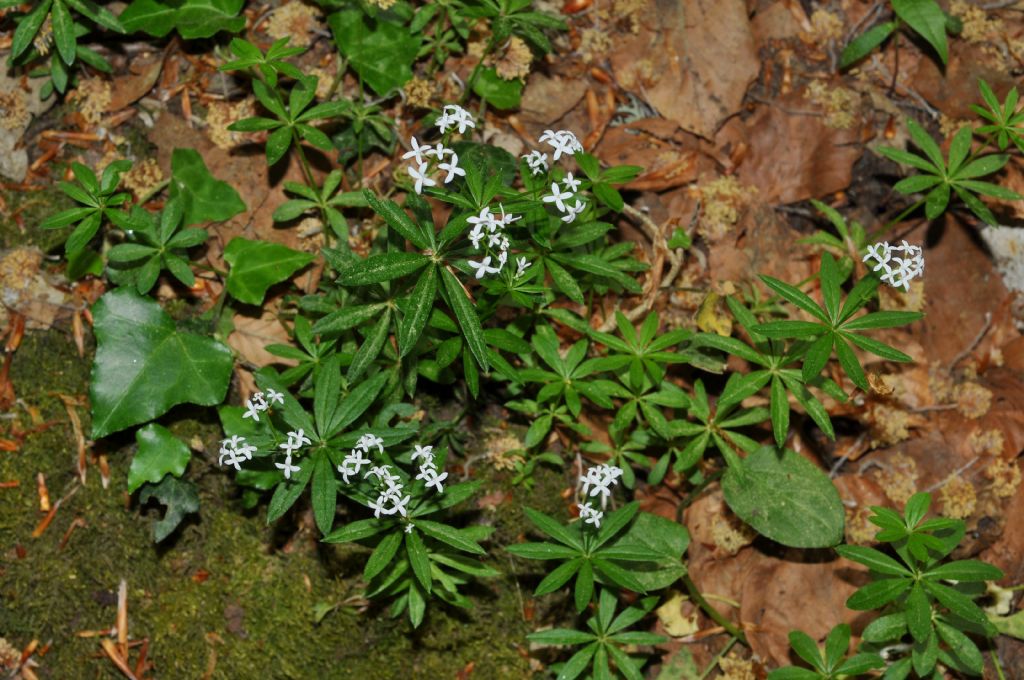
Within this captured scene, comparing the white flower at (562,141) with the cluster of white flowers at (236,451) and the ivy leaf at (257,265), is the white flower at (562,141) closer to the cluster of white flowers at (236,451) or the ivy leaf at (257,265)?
the ivy leaf at (257,265)

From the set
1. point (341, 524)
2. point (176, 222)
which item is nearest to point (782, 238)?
point (341, 524)

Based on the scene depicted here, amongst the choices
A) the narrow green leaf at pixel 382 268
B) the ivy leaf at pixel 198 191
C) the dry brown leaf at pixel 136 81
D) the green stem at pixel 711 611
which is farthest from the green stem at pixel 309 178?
the green stem at pixel 711 611

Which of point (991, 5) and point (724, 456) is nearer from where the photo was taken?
point (724, 456)

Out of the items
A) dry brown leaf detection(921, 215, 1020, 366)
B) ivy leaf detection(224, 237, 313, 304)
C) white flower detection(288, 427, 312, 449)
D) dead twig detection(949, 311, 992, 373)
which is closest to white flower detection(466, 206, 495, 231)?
white flower detection(288, 427, 312, 449)

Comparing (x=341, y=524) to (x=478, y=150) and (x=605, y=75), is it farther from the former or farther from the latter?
(x=605, y=75)

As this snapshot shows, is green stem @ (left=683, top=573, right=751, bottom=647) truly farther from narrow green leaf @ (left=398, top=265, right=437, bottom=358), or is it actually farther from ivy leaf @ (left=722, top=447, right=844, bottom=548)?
narrow green leaf @ (left=398, top=265, right=437, bottom=358)

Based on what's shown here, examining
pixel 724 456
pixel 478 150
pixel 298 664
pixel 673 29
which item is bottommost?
pixel 298 664
